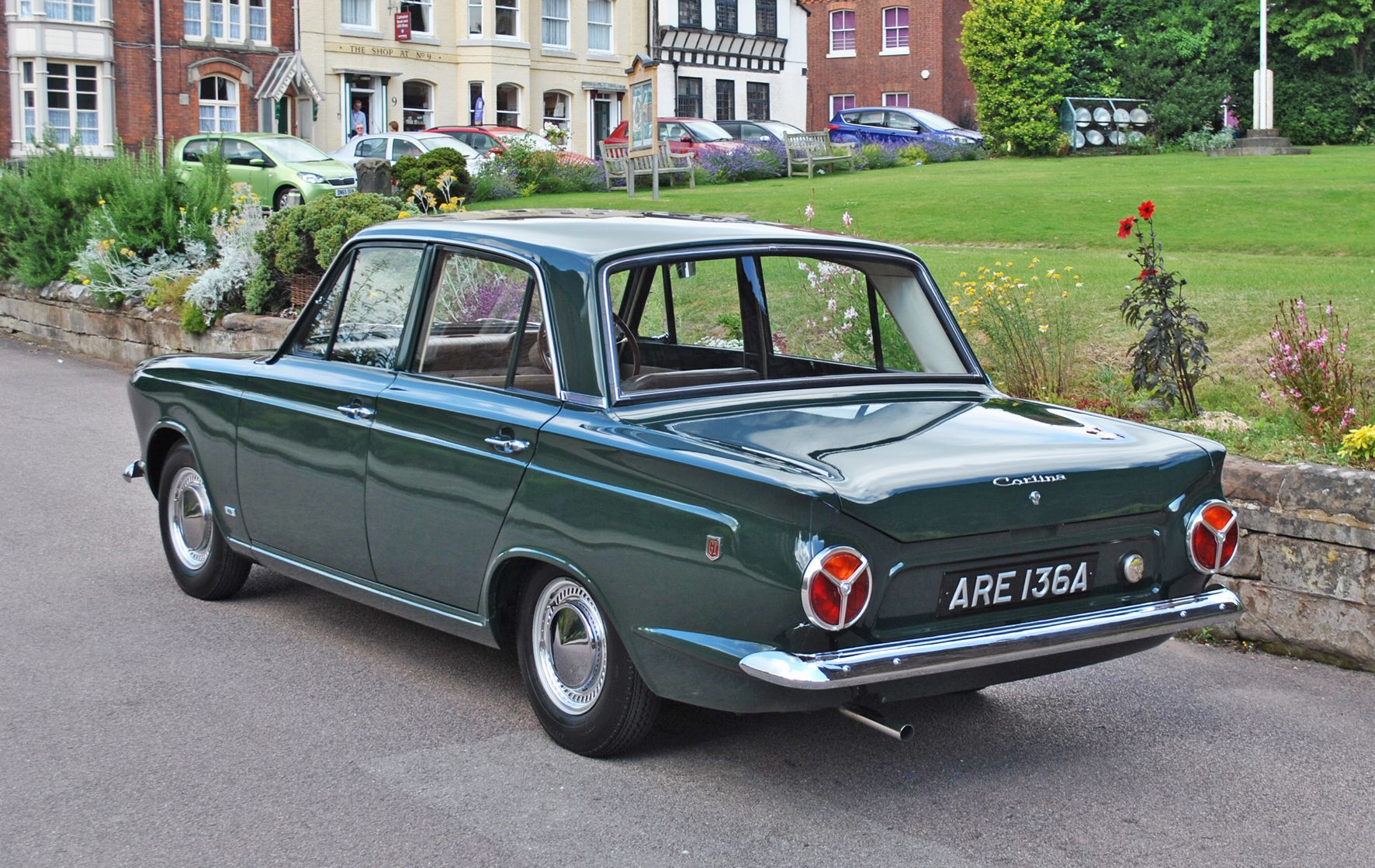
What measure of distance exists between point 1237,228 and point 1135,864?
12149mm

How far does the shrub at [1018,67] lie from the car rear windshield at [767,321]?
1216 inches

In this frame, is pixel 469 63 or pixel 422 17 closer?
pixel 422 17

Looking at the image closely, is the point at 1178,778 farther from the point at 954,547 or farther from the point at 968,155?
the point at 968,155

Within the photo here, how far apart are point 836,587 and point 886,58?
52.2 meters

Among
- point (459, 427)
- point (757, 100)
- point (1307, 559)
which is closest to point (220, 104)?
point (757, 100)

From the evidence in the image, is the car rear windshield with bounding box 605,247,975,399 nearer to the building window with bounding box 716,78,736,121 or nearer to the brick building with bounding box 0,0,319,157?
the brick building with bounding box 0,0,319,157

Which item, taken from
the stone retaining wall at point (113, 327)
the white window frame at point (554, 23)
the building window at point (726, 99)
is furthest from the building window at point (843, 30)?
the stone retaining wall at point (113, 327)

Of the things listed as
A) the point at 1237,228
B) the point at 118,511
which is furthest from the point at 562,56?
the point at 118,511

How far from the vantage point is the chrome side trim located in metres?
5.07

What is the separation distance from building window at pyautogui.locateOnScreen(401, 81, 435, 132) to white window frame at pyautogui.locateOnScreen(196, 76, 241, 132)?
4852 millimetres

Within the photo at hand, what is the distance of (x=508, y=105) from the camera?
47.0 m

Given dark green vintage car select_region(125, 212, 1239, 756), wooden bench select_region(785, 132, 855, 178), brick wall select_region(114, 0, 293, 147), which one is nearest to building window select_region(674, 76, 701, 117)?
brick wall select_region(114, 0, 293, 147)

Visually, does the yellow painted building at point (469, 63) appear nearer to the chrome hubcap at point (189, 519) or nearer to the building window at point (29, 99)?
the building window at point (29, 99)

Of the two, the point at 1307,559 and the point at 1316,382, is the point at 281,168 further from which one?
the point at 1307,559
